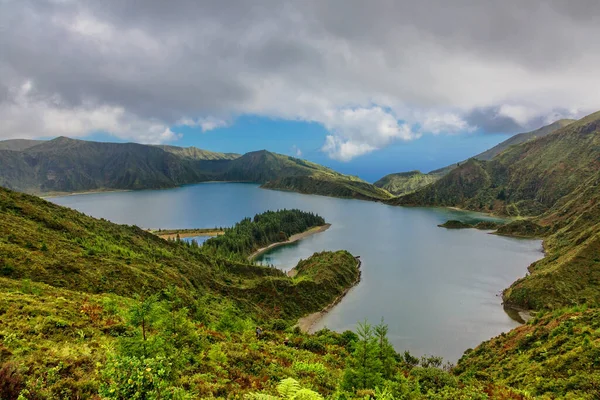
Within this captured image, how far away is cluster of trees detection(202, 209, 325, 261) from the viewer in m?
109

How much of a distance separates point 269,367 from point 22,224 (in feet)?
111

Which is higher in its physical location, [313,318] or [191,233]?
[191,233]

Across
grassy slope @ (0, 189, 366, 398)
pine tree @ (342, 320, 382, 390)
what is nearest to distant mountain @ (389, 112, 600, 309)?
grassy slope @ (0, 189, 366, 398)

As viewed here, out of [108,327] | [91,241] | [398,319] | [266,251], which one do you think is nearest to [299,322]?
[398,319]

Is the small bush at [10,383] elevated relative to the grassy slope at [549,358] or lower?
elevated

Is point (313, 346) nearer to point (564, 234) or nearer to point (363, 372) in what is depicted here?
point (363, 372)

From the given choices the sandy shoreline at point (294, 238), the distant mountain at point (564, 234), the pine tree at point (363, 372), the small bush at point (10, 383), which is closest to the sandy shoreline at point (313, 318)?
the distant mountain at point (564, 234)

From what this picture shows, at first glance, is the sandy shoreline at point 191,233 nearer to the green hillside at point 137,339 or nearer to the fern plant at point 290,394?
the green hillside at point 137,339

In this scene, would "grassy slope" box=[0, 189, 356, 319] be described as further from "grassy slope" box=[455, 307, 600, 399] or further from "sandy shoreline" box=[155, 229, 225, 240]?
"sandy shoreline" box=[155, 229, 225, 240]

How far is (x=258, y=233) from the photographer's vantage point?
435 feet

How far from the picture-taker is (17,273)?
81.2 ft

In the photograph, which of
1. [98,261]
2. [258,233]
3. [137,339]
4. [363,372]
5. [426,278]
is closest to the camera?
[137,339]

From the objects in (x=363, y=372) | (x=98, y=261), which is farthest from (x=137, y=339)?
(x=98, y=261)

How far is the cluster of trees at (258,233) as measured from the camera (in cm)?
10934
